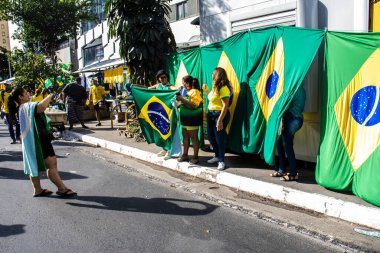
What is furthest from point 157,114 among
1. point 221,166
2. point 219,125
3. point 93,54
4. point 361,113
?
point 93,54

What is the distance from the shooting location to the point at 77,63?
135 feet

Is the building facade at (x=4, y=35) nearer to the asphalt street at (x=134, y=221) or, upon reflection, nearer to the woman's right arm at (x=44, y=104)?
the asphalt street at (x=134, y=221)

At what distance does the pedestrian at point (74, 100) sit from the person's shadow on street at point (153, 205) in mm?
7994

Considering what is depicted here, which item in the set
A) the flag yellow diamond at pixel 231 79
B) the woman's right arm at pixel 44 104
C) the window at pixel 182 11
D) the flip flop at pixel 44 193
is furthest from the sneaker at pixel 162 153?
the window at pixel 182 11

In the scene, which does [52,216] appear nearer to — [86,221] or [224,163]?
[86,221]

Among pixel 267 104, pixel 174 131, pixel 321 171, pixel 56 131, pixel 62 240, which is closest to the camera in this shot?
pixel 62 240

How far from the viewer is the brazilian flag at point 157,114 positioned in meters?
7.50

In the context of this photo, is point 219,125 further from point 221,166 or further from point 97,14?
point 97,14

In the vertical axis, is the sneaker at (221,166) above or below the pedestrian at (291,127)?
below

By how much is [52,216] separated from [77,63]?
38.5 meters

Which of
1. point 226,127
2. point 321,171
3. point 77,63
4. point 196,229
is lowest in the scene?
point 196,229

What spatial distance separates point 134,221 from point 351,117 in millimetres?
3020

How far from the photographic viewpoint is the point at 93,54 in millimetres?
37625

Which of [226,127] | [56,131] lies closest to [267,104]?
[226,127]
